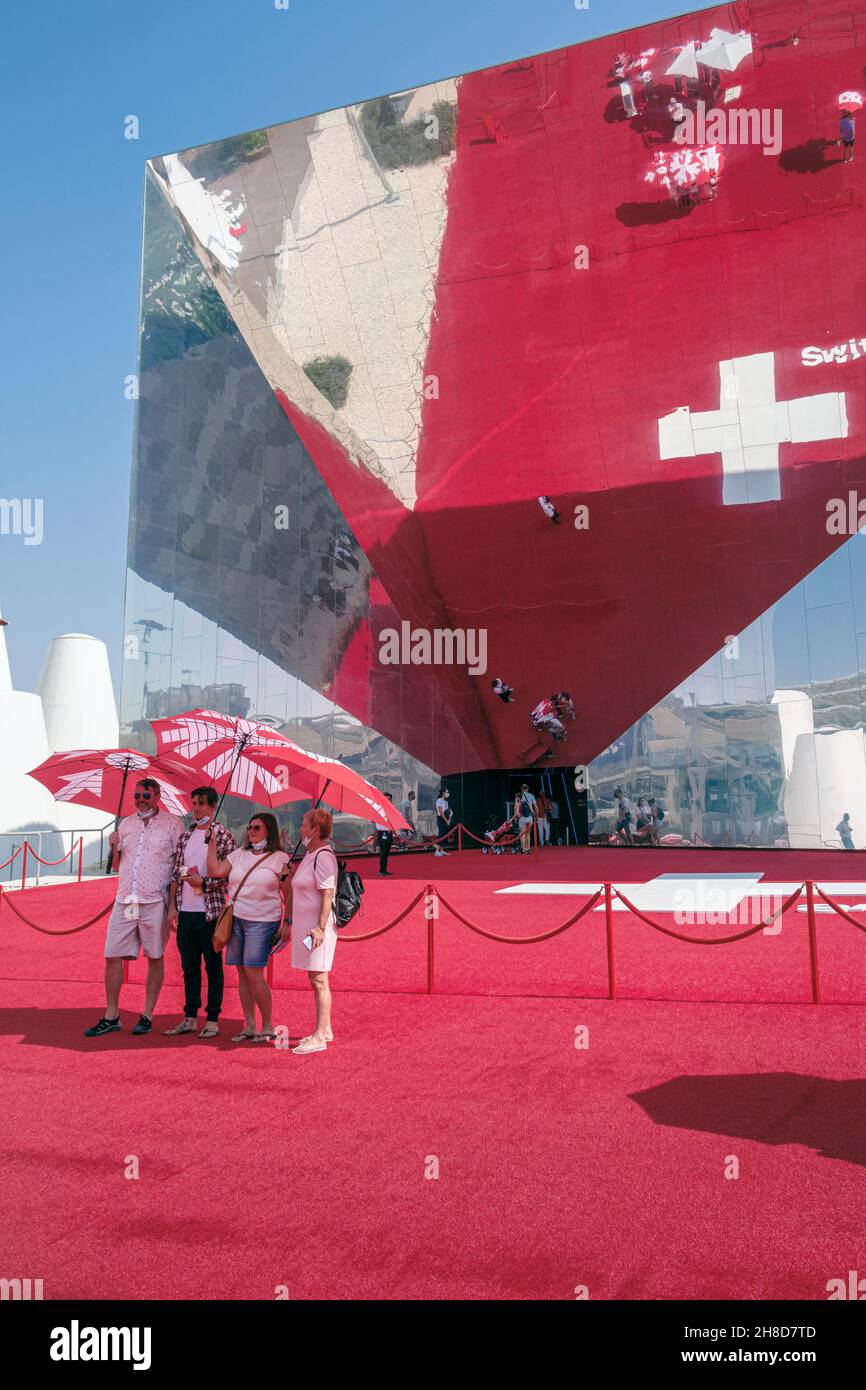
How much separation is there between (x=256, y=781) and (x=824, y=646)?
18468 mm

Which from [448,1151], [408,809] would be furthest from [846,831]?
[448,1151]

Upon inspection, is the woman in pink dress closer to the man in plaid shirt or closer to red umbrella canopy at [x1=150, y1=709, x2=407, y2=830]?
red umbrella canopy at [x1=150, y1=709, x2=407, y2=830]

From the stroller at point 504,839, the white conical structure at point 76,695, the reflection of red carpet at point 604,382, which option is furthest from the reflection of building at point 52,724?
the stroller at point 504,839

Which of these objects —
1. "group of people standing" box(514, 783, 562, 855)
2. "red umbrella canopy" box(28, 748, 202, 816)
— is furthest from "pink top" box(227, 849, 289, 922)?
"group of people standing" box(514, 783, 562, 855)

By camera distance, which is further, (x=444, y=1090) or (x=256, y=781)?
(x=256, y=781)

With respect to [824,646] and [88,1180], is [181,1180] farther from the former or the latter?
[824,646]

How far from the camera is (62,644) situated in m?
30.5

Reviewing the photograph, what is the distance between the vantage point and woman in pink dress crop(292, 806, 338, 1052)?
649cm

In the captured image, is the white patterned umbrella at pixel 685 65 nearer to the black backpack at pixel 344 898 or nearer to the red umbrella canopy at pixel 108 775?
the red umbrella canopy at pixel 108 775

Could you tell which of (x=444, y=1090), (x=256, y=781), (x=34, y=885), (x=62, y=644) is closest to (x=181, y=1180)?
(x=444, y=1090)

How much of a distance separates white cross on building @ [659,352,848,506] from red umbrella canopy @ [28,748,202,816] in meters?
18.1

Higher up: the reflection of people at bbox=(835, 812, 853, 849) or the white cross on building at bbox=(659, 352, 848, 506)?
the white cross on building at bbox=(659, 352, 848, 506)

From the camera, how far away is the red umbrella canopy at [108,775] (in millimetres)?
7871
